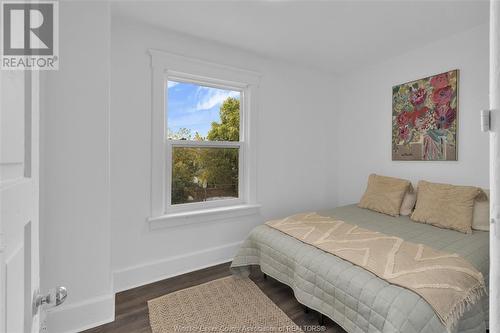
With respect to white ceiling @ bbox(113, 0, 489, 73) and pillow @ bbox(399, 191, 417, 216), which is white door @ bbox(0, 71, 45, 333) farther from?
pillow @ bbox(399, 191, 417, 216)

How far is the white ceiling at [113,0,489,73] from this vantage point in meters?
2.05

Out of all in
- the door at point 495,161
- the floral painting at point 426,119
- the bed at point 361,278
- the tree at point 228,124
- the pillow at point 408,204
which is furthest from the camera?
the tree at point 228,124

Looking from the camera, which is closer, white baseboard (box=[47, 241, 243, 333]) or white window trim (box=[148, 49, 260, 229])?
white baseboard (box=[47, 241, 243, 333])

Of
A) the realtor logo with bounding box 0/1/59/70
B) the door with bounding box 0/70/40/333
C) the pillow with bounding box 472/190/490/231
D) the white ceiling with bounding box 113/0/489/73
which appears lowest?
the pillow with bounding box 472/190/490/231

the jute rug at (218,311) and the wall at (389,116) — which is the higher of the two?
the wall at (389,116)

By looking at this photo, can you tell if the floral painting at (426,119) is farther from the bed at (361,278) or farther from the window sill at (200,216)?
the window sill at (200,216)

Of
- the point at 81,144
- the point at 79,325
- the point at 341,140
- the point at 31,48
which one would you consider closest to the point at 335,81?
the point at 341,140

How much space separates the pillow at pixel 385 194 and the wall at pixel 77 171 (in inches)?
107

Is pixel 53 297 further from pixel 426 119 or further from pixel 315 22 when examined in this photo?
Answer: pixel 426 119

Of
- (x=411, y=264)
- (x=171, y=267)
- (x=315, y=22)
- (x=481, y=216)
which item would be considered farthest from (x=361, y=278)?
A: (x=315, y=22)

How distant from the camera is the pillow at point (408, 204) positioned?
2.68 meters

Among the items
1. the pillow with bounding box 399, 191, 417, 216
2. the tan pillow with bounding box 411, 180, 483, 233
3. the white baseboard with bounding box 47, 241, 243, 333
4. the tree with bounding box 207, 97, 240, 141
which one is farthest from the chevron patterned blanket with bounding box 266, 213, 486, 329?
the tree with bounding box 207, 97, 240, 141

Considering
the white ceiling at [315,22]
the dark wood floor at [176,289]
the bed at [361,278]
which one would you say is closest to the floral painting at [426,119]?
the white ceiling at [315,22]

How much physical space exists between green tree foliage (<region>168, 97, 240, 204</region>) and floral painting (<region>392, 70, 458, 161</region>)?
2.00 meters
